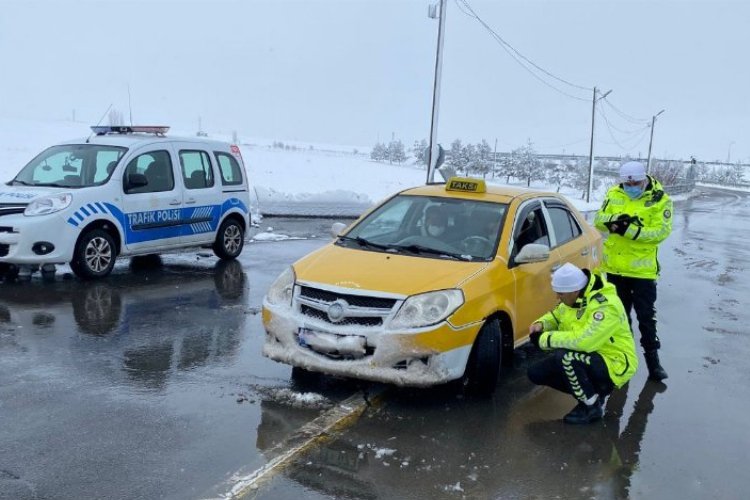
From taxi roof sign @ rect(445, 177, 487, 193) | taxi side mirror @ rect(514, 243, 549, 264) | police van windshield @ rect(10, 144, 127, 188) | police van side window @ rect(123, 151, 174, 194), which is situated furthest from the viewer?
police van side window @ rect(123, 151, 174, 194)

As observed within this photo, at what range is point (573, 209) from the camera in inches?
293

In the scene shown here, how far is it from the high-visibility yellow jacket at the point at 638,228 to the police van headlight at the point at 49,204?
6.18 m

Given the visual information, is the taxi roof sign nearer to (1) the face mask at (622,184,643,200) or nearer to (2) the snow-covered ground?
(1) the face mask at (622,184,643,200)

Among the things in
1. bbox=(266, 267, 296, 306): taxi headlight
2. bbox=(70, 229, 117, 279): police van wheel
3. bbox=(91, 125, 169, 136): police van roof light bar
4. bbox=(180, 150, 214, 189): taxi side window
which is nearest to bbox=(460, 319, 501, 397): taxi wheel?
bbox=(266, 267, 296, 306): taxi headlight

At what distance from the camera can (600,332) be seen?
4.81m

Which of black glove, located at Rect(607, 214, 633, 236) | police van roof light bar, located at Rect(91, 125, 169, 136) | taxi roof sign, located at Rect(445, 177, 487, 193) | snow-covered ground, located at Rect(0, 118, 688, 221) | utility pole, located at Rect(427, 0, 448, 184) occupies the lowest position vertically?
snow-covered ground, located at Rect(0, 118, 688, 221)

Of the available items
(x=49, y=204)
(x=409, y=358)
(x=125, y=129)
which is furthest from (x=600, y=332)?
(x=125, y=129)

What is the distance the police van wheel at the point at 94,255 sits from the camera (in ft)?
28.5

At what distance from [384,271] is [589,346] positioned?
155 cm

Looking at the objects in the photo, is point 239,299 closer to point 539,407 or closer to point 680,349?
point 539,407

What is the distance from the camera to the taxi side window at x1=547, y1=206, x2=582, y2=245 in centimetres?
671

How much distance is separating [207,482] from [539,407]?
8.35 feet

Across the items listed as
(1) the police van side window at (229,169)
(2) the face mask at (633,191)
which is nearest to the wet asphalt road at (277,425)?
(2) the face mask at (633,191)

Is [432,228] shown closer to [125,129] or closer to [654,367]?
[654,367]
